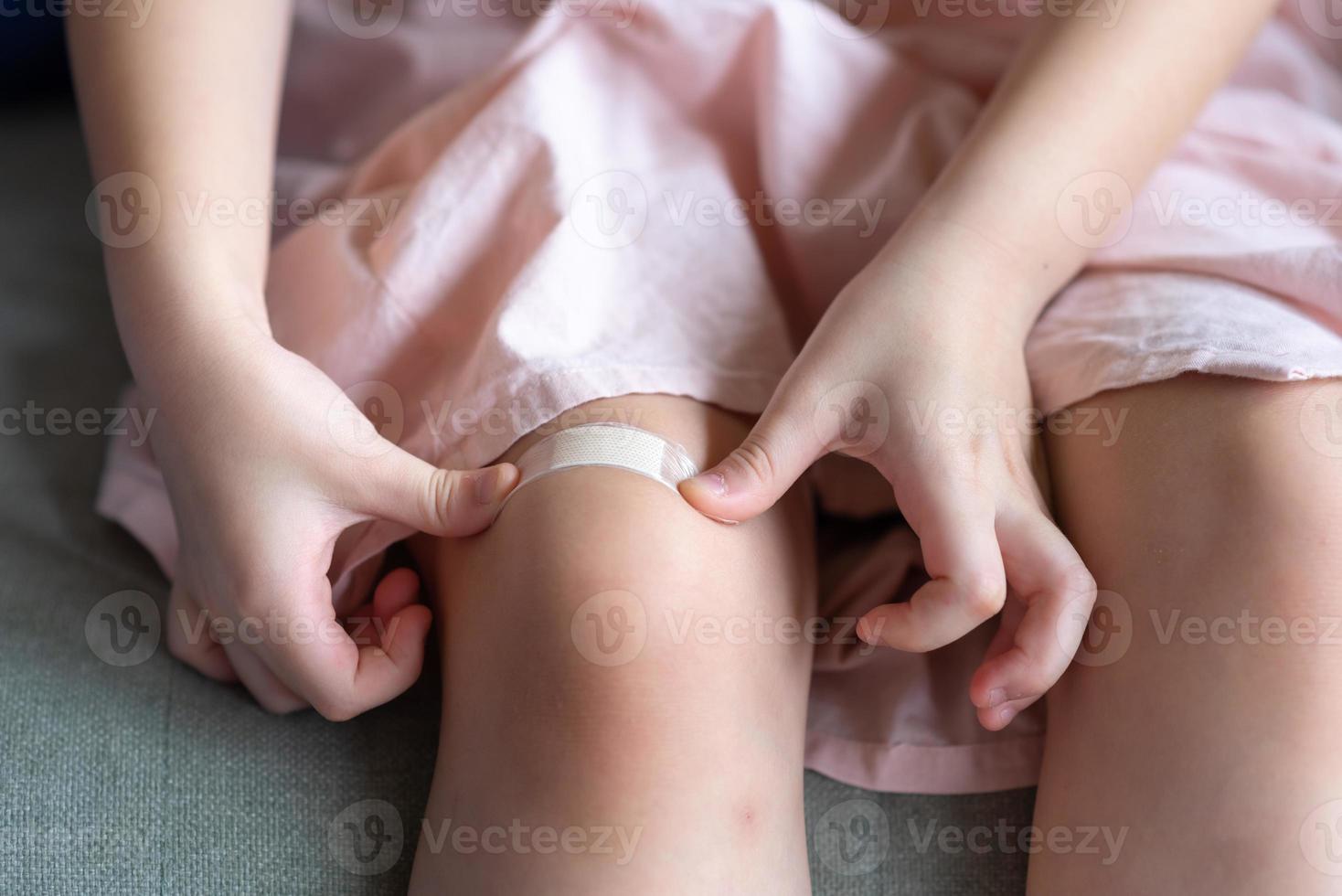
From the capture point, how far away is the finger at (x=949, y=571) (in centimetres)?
59

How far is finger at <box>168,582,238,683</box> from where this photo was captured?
0.72m

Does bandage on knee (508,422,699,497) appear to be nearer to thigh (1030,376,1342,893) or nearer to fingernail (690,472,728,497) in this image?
fingernail (690,472,728,497)

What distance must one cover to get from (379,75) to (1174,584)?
78 centimetres

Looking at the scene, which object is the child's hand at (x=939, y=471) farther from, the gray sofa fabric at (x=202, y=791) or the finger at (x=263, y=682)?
the finger at (x=263, y=682)

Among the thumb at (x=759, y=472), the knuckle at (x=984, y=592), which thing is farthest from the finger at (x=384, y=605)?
the knuckle at (x=984, y=592)

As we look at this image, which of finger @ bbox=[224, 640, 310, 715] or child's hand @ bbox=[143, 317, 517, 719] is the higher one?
child's hand @ bbox=[143, 317, 517, 719]

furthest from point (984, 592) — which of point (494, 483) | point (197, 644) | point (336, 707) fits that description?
point (197, 644)

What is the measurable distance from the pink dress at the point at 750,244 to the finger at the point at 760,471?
3.0 inches

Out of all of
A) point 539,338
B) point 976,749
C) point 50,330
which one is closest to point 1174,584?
point 976,749

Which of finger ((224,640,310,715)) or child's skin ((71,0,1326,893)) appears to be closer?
child's skin ((71,0,1326,893))

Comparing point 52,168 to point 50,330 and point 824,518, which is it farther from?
point 824,518

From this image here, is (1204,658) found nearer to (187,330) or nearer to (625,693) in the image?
(625,693)

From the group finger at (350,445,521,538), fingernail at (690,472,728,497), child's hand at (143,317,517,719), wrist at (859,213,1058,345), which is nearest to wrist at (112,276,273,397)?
child's hand at (143,317,517,719)

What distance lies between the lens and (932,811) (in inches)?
27.0
